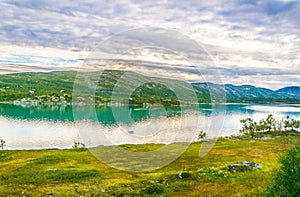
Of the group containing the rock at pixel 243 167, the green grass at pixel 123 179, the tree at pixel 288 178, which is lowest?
the green grass at pixel 123 179

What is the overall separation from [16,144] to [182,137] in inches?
3269

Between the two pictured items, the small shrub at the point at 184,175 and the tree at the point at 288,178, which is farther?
the small shrub at the point at 184,175

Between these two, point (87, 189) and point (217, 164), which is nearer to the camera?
point (87, 189)

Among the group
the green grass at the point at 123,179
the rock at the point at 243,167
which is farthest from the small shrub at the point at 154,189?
the rock at the point at 243,167

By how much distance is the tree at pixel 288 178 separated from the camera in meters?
35.1

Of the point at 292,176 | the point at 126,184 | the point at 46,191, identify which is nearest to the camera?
the point at 292,176

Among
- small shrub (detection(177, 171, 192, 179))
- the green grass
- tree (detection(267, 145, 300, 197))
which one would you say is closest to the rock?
the green grass

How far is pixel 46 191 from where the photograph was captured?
171 feet

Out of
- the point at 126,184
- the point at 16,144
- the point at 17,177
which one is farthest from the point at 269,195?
the point at 16,144

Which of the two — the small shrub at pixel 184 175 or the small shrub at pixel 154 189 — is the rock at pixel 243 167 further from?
the small shrub at pixel 154 189

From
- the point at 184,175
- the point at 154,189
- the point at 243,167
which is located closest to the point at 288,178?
the point at 154,189

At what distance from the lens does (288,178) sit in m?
36.3

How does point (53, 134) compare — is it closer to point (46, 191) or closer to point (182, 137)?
point (182, 137)

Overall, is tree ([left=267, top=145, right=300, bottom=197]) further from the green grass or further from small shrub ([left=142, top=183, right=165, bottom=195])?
→ small shrub ([left=142, top=183, right=165, bottom=195])
